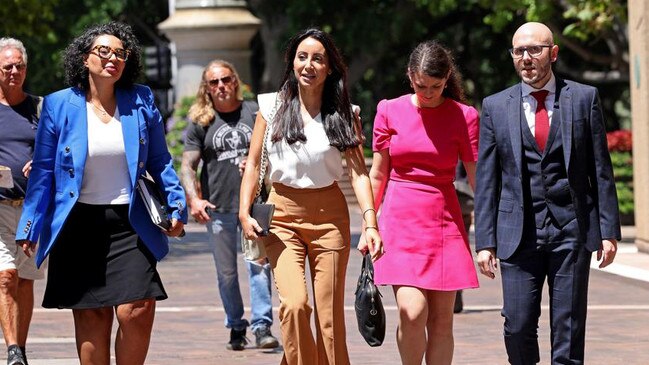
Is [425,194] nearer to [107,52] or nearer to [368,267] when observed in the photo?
[368,267]

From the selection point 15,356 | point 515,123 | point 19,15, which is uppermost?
point 19,15

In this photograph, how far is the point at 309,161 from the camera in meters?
7.64

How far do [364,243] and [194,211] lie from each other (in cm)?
264

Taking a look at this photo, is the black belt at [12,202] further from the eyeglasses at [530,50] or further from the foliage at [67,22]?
the foliage at [67,22]

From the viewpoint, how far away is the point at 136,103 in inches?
294

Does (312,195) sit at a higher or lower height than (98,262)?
higher

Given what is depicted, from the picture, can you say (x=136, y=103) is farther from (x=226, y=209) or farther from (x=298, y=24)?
(x=298, y=24)

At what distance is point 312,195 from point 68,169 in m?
1.15

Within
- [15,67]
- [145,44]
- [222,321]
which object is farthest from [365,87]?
[15,67]

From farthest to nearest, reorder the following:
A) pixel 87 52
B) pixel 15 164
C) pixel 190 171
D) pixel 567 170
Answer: pixel 190 171 → pixel 15 164 → pixel 87 52 → pixel 567 170

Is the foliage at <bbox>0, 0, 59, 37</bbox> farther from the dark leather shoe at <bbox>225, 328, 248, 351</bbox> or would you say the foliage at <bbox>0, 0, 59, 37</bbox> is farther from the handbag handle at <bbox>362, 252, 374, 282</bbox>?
the handbag handle at <bbox>362, 252, 374, 282</bbox>

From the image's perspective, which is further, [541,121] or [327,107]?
[327,107]

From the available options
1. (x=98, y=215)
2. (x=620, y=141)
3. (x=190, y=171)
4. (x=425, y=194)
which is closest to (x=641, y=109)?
(x=620, y=141)

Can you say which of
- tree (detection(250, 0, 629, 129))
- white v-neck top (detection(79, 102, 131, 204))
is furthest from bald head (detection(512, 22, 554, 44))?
tree (detection(250, 0, 629, 129))
